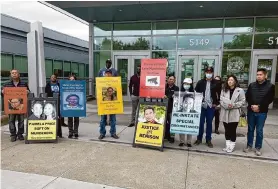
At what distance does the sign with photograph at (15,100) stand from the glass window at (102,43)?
7.28 m

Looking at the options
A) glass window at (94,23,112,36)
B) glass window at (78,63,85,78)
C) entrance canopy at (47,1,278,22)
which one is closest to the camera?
entrance canopy at (47,1,278,22)

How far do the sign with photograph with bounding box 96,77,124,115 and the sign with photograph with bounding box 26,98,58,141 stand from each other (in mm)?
1032

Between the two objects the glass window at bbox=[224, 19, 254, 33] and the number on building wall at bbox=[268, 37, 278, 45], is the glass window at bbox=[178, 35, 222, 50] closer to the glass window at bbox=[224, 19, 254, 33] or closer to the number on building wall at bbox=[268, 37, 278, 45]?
the glass window at bbox=[224, 19, 254, 33]

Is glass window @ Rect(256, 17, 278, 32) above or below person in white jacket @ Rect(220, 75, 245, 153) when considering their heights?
above

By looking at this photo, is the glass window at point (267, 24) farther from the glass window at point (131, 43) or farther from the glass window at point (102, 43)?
the glass window at point (102, 43)

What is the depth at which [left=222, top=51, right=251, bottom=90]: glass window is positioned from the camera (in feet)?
33.1

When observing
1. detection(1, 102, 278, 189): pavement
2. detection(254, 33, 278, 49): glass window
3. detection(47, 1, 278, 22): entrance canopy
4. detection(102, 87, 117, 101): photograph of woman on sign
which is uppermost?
detection(47, 1, 278, 22): entrance canopy

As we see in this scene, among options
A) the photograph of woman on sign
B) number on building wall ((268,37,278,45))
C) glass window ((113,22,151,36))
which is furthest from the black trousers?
glass window ((113,22,151,36))

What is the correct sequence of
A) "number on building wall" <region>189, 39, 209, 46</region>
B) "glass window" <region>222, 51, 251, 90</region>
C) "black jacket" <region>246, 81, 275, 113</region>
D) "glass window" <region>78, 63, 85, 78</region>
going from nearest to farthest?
"black jacket" <region>246, 81, 275, 113</region> → "glass window" <region>222, 51, 251, 90</region> → "number on building wall" <region>189, 39, 209, 46</region> → "glass window" <region>78, 63, 85, 78</region>

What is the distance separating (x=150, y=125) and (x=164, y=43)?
23.9ft

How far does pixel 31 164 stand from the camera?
12.1 feet

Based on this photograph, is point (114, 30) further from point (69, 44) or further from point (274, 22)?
point (69, 44)

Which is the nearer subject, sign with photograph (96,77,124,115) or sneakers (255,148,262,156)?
sneakers (255,148,262,156)

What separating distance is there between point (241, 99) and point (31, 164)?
13.0 feet
